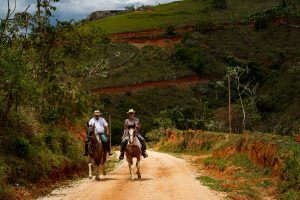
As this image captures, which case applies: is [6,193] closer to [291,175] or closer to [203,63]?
[291,175]

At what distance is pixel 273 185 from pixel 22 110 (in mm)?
9510

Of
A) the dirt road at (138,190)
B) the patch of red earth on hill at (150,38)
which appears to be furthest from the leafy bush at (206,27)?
the dirt road at (138,190)

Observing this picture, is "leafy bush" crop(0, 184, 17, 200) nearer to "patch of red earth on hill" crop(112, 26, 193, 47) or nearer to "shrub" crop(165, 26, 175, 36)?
"patch of red earth on hill" crop(112, 26, 193, 47)

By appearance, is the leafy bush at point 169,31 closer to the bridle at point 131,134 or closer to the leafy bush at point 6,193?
the bridle at point 131,134

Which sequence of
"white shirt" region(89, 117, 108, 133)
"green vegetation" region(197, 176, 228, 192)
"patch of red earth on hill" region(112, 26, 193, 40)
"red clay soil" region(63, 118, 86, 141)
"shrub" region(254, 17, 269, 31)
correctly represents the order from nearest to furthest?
"green vegetation" region(197, 176, 228, 192), "white shirt" region(89, 117, 108, 133), "red clay soil" region(63, 118, 86, 141), "shrub" region(254, 17, 269, 31), "patch of red earth on hill" region(112, 26, 193, 40)

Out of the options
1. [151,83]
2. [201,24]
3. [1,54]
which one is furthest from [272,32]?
[1,54]

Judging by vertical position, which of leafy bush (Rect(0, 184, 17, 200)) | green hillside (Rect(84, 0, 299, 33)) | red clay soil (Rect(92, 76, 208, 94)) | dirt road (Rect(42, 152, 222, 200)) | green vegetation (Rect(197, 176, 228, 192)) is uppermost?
green hillside (Rect(84, 0, 299, 33))

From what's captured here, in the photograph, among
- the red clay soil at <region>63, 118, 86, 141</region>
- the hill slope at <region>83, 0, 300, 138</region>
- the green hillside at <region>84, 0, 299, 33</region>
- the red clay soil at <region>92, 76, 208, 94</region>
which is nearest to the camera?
the red clay soil at <region>63, 118, 86, 141</region>

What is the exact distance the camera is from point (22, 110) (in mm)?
20172

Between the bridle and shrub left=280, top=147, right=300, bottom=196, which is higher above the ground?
the bridle

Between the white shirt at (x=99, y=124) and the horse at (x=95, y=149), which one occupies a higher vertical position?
the white shirt at (x=99, y=124)

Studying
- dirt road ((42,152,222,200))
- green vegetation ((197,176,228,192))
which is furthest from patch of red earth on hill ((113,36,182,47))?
dirt road ((42,152,222,200))

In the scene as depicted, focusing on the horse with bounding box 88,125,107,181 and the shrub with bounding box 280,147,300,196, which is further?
the horse with bounding box 88,125,107,181

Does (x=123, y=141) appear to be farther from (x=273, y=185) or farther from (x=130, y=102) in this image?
(x=130, y=102)
